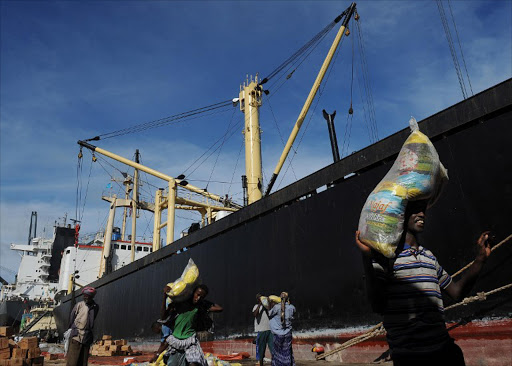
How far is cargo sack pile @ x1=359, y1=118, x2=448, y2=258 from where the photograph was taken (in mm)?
1925

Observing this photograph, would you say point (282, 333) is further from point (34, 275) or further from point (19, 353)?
point (34, 275)

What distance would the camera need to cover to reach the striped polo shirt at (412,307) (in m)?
1.76

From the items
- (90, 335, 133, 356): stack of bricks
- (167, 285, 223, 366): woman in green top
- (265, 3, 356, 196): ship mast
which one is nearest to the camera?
(167, 285, 223, 366): woman in green top

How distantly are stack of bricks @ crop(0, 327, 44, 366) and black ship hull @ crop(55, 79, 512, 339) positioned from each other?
441 centimetres

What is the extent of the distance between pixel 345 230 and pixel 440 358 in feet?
18.4

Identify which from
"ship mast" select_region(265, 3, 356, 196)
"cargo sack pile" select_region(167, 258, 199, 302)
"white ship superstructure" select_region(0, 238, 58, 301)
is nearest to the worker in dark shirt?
"cargo sack pile" select_region(167, 258, 199, 302)

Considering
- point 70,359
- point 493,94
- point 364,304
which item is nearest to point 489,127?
point 493,94

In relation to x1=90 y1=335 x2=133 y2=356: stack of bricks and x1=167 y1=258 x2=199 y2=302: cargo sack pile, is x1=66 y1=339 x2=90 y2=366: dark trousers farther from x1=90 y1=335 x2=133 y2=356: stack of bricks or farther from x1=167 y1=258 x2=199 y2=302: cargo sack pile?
x1=90 y1=335 x2=133 y2=356: stack of bricks

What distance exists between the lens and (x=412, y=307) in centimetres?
181

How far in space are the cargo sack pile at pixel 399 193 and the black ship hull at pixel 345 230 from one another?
11.6 ft

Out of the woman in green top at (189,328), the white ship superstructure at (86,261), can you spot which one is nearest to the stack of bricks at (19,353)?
the woman in green top at (189,328)

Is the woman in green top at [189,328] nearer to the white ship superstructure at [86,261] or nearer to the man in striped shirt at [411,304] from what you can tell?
the man in striped shirt at [411,304]

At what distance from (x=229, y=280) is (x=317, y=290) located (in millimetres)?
3460

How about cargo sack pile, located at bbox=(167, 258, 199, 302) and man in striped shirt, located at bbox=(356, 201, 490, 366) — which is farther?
cargo sack pile, located at bbox=(167, 258, 199, 302)
